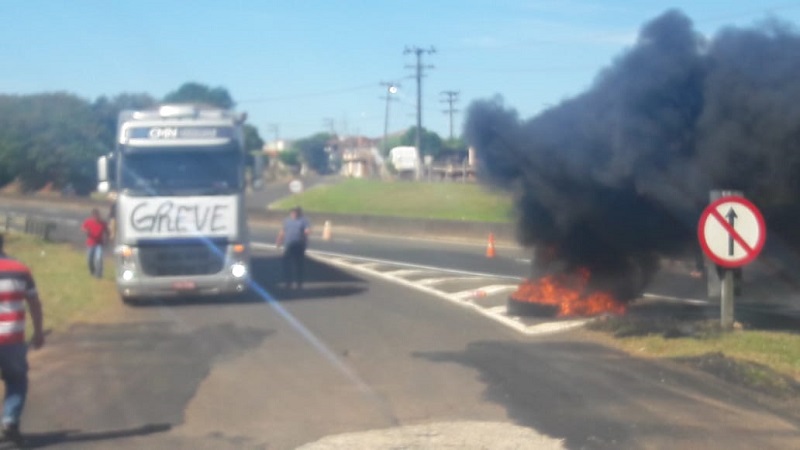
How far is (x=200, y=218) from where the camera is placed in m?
17.9

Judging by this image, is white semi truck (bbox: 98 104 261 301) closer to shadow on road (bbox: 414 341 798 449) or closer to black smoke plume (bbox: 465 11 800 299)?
black smoke plume (bbox: 465 11 800 299)

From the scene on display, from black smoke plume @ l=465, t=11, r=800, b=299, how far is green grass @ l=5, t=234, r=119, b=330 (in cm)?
719

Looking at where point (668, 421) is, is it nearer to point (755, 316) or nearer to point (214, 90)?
point (755, 316)

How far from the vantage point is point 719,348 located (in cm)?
1162

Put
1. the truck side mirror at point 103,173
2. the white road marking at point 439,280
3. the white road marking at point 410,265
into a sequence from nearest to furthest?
the truck side mirror at point 103,173
the white road marking at point 439,280
the white road marking at point 410,265

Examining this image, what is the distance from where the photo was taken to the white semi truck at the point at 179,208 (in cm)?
1789

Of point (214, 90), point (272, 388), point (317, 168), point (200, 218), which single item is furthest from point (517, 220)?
point (317, 168)

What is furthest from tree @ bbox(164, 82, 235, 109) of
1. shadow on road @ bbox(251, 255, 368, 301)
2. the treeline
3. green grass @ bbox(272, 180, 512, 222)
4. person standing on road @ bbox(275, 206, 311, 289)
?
person standing on road @ bbox(275, 206, 311, 289)

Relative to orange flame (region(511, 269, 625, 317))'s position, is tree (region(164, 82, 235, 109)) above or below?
above

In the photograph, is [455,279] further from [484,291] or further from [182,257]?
[182,257]

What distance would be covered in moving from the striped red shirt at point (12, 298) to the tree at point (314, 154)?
88.8m

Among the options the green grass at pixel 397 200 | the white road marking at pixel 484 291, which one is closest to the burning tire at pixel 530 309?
the white road marking at pixel 484 291

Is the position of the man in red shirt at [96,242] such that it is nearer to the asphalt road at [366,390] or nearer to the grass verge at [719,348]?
the asphalt road at [366,390]

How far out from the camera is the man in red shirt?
22527 mm
